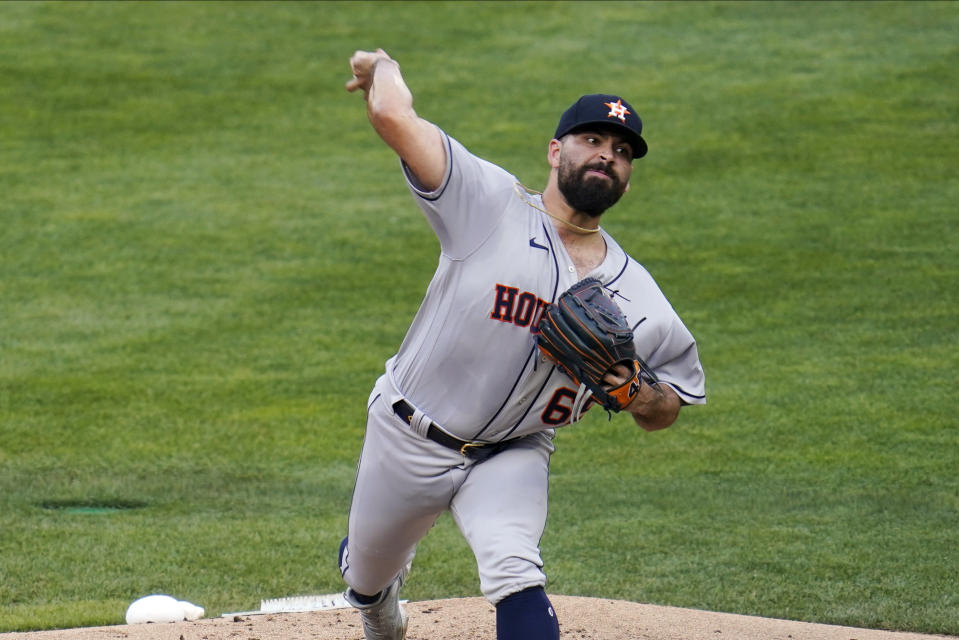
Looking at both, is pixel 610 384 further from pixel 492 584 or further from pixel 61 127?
pixel 61 127

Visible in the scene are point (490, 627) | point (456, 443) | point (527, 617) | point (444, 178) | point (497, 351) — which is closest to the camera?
point (527, 617)

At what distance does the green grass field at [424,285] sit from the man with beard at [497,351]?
2079mm

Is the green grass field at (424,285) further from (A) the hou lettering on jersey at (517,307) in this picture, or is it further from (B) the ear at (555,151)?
(B) the ear at (555,151)

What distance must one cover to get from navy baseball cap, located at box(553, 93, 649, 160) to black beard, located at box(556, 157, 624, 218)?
0.14 meters

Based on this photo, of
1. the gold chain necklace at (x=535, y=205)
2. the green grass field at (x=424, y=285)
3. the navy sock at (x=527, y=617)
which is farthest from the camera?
the green grass field at (x=424, y=285)

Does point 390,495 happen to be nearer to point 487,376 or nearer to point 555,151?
point 487,376

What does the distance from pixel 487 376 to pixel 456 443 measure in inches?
10.8

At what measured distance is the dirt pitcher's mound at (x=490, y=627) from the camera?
5.07 meters

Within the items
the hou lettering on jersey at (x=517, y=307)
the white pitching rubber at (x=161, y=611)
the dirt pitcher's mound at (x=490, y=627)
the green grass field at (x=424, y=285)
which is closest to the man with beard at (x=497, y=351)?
the hou lettering on jersey at (x=517, y=307)

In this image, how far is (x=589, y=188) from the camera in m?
4.10

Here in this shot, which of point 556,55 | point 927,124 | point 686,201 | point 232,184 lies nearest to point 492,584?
point 686,201

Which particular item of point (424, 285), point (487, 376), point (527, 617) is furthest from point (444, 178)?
point (424, 285)

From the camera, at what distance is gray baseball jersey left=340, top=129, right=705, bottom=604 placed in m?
4.02

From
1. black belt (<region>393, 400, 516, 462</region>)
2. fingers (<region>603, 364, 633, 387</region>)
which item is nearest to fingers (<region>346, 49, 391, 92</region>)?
black belt (<region>393, 400, 516, 462</region>)
